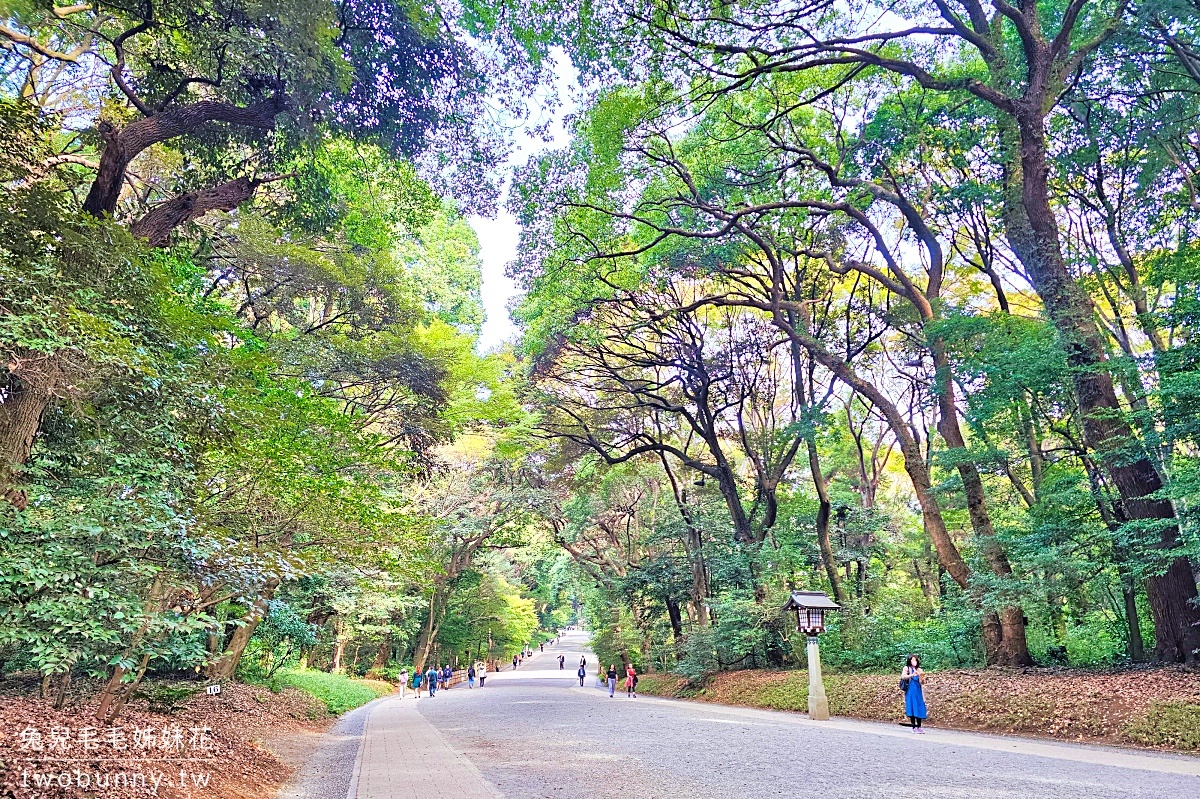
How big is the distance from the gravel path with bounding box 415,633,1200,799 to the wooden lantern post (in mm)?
333

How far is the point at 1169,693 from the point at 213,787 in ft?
33.9

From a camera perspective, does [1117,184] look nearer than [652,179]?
Yes

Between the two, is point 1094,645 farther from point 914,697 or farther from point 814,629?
point 814,629

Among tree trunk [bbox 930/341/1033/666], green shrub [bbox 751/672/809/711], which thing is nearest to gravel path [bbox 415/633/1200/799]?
green shrub [bbox 751/672/809/711]

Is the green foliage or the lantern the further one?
the lantern

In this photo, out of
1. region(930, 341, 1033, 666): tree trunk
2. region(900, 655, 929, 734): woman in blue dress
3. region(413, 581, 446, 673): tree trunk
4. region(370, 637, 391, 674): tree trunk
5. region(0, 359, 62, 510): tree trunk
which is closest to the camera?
region(0, 359, 62, 510): tree trunk

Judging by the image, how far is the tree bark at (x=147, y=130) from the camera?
6.59 m

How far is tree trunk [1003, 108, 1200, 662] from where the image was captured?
8258 mm

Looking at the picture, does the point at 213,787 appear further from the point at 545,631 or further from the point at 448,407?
the point at 545,631

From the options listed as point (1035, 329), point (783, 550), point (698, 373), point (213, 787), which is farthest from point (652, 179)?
point (213, 787)

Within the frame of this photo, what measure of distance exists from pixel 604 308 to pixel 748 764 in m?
11.6

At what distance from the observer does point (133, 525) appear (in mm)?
4922

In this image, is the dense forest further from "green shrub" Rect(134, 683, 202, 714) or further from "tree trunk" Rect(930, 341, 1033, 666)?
"green shrub" Rect(134, 683, 202, 714)

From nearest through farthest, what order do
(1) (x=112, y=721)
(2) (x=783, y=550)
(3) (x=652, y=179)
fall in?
(1) (x=112, y=721) < (3) (x=652, y=179) < (2) (x=783, y=550)
